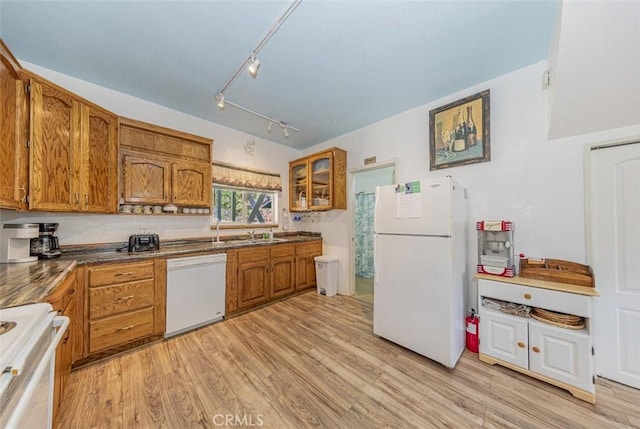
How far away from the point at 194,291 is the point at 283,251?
1323mm

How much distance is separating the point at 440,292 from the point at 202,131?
12.0 ft

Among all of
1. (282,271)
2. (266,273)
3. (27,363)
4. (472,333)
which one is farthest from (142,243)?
(472,333)

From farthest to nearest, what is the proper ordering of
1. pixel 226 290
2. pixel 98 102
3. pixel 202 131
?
pixel 202 131, pixel 226 290, pixel 98 102

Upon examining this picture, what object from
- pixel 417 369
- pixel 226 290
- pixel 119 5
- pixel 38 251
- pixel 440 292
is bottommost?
pixel 417 369

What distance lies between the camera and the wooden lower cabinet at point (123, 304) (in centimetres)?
193

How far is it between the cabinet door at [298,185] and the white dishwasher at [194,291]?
5.92 feet

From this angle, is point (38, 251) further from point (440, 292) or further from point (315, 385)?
point (440, 292)

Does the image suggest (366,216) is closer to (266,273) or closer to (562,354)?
(266,273)

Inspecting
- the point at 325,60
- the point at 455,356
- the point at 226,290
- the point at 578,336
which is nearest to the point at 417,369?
the point at 455,356

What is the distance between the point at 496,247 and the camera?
2225 mm

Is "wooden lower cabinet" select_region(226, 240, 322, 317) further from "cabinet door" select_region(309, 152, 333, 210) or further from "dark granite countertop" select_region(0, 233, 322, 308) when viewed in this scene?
"cabinet door" select_region(309, 152, 333, 210)

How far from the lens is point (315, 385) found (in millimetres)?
1731

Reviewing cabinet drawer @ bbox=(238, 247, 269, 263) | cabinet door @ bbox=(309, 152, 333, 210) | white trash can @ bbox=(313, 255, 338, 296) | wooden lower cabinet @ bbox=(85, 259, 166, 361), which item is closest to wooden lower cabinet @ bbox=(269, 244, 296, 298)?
cabinet drawer @ bbox=(238, 247, 269, 263)

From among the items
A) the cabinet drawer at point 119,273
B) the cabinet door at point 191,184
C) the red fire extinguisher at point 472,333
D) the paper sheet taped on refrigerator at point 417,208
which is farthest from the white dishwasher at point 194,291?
the red fire extinguisher at point 472,333
